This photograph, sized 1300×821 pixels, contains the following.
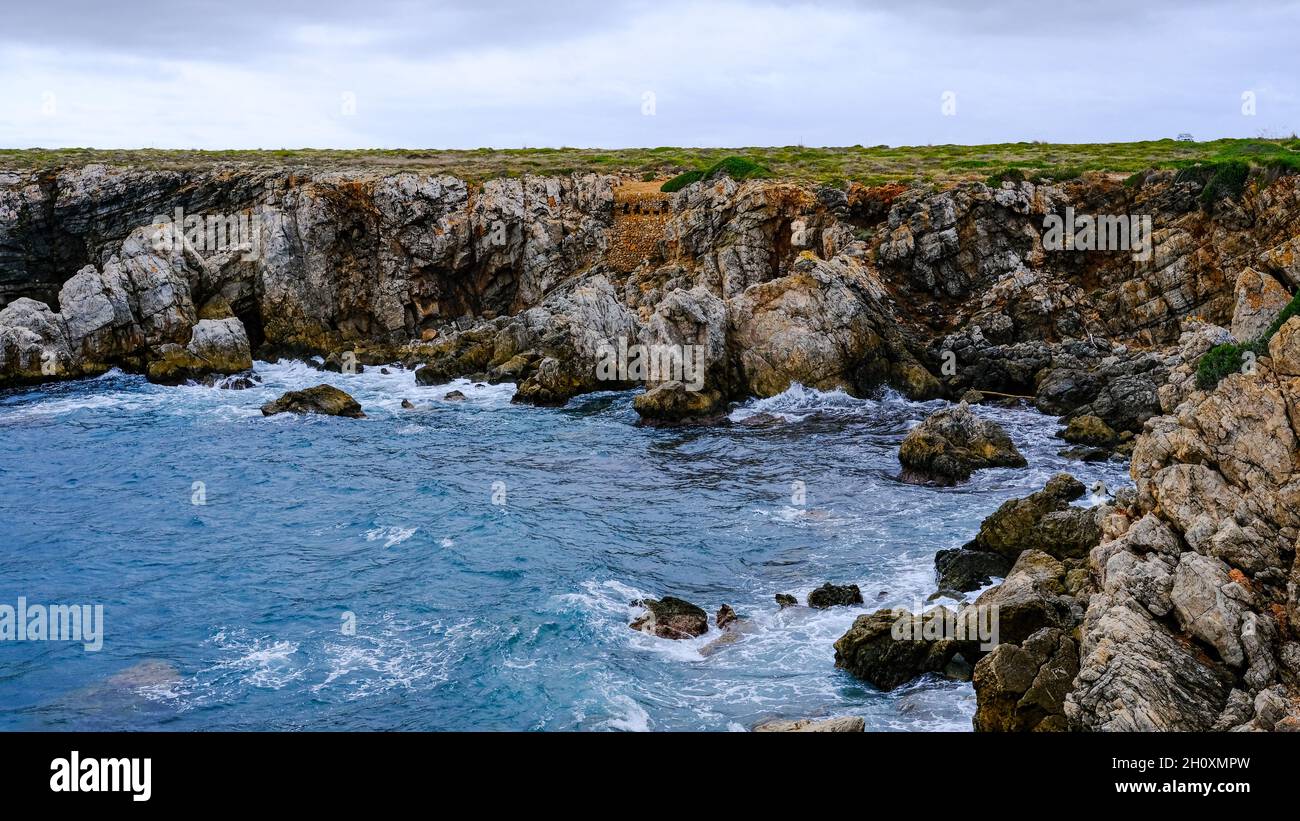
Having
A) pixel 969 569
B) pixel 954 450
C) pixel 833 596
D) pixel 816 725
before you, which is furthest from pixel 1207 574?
pixel 954 450

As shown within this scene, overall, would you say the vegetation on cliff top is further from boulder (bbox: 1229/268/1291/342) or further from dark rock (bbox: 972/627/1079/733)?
dark rock (bbox: 972/627/1079/733)

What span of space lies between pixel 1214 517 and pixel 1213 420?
2625 millimetres

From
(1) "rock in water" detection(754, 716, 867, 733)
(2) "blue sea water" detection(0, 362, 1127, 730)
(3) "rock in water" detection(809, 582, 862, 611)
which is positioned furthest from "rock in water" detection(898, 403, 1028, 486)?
(1) "rock in water" detection(754, 716, 867, 733)

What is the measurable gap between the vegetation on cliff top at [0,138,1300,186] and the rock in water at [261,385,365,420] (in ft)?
94.8

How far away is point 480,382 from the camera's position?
6112 centimetres

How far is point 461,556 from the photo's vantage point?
33125 mm

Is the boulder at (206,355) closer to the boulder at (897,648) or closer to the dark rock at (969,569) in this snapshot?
the dark rock at (969,569)

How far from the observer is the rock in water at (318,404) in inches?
2110

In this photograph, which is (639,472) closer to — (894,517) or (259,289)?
(894,517)

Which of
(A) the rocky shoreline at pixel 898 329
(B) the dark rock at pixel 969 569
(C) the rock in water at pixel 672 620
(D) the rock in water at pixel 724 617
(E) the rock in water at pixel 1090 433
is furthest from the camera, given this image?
(E) the rock in water at pixel 1090 433

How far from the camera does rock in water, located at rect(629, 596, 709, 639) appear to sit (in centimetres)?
2648

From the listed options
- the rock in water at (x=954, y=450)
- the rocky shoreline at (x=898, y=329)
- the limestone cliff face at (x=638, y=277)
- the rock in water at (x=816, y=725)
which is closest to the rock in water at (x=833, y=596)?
the rocky shoreline at (x=898, y=329)

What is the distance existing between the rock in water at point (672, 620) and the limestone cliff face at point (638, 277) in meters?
24.0
